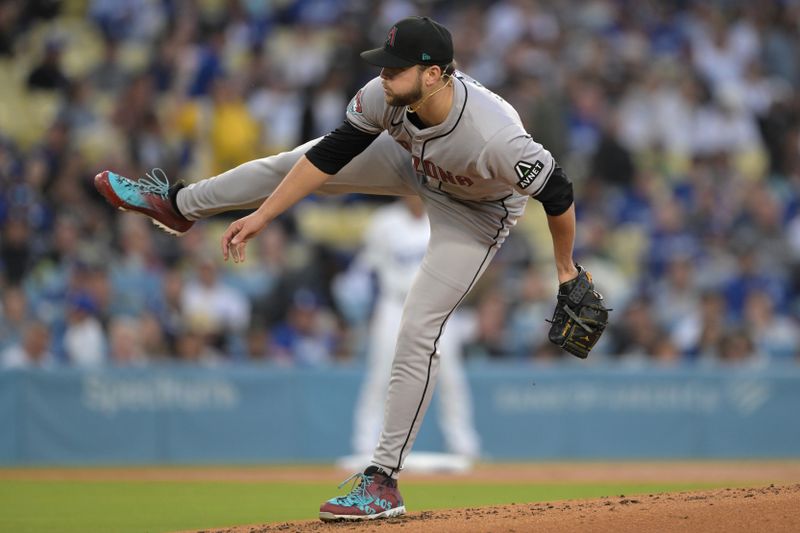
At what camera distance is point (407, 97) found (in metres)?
5.27

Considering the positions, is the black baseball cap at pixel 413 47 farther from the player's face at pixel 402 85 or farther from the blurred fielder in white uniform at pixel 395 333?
the blurred fielder in white uniform at pixel 395 333

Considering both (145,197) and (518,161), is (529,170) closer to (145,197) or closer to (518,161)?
(518,161)

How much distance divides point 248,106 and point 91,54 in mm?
2301

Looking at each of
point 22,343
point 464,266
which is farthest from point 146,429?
point 464,266

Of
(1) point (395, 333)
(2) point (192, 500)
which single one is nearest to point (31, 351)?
(1) point (395, 333)

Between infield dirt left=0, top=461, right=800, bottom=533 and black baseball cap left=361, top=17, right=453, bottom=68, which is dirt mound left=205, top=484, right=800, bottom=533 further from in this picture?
black baseball cap left=361, top=17, right=453, bottom=68

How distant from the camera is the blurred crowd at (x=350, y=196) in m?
12.0

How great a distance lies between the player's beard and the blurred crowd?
6.57 metres

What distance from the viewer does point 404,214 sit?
10.8 metres

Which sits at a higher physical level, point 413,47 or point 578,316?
point 413,47

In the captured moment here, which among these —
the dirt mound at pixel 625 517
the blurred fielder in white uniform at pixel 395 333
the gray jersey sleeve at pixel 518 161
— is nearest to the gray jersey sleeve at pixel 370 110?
the gray jersey sleeve at pixel 518 161

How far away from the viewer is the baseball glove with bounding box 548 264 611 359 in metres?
5.56

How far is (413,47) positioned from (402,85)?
0.54ft

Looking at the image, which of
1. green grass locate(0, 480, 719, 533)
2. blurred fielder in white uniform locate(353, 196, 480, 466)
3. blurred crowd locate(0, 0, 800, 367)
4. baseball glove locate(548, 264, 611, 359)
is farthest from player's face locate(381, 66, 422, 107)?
blurred crowd locate(0, 0, 800, 367)
